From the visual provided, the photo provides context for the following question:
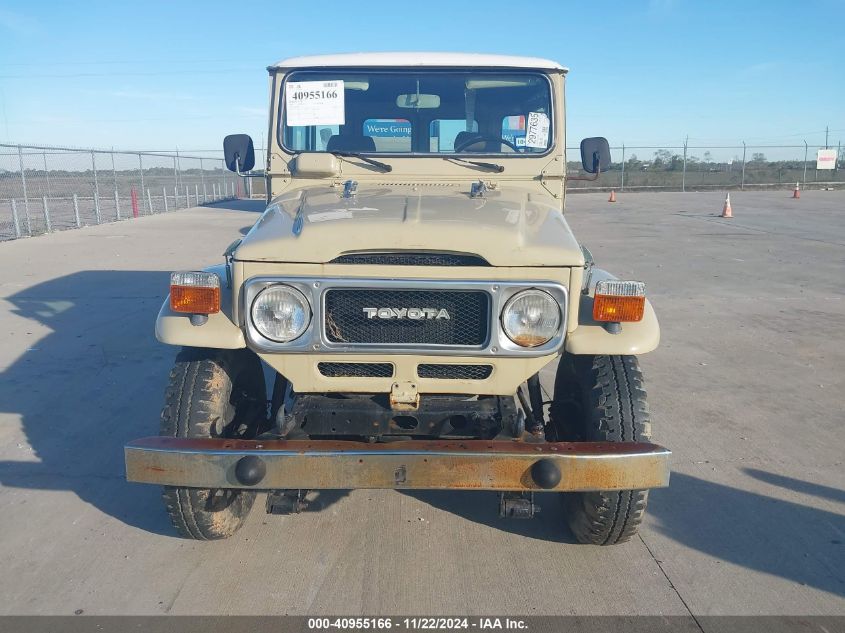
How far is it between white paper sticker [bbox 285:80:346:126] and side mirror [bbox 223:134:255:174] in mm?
461

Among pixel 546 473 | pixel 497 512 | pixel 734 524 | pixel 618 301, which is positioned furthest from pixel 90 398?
pixel 734 524

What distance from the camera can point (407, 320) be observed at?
9.39ft

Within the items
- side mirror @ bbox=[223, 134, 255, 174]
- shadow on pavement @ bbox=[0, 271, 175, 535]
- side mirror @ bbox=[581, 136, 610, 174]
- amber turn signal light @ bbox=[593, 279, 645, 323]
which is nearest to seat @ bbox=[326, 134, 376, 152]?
side mirror @ bbox=[223, 134, 255, 174]

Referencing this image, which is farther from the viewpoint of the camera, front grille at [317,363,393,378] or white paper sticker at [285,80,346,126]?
white paper sticker at [285,80,346,126]

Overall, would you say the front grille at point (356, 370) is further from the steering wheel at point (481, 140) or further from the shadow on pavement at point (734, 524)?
the steering wheel at point (481, 140)

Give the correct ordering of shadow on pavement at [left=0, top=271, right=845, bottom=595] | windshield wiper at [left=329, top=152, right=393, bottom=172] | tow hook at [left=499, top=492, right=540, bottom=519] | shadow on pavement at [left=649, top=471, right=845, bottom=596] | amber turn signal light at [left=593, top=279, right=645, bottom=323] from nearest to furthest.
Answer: amber turn signal light at [left=593, top=279, right=645, bottom=323], tow hook at [left=499, top=492, right=540, bottom=519], shadow on pavement at [left=649, top=471, right=845, bottom=596], shadow on pavement at [left=0, top=271, right=845, bottom=595], windshield wiper at [left=329, top=152, right=393, bottom=172]

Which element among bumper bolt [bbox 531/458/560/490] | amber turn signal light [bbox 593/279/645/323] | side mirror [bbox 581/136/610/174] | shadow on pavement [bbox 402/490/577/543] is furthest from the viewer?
side mirror [bbox 581/136/610/174]

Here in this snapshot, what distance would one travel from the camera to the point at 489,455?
267cm

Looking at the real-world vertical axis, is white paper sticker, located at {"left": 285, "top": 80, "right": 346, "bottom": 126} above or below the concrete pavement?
above

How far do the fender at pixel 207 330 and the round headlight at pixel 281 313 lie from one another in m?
0.14

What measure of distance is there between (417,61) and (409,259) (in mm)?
1797

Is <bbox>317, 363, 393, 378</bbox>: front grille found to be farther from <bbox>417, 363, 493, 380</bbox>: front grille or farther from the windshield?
the windshield

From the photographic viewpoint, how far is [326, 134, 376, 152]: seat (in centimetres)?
412
